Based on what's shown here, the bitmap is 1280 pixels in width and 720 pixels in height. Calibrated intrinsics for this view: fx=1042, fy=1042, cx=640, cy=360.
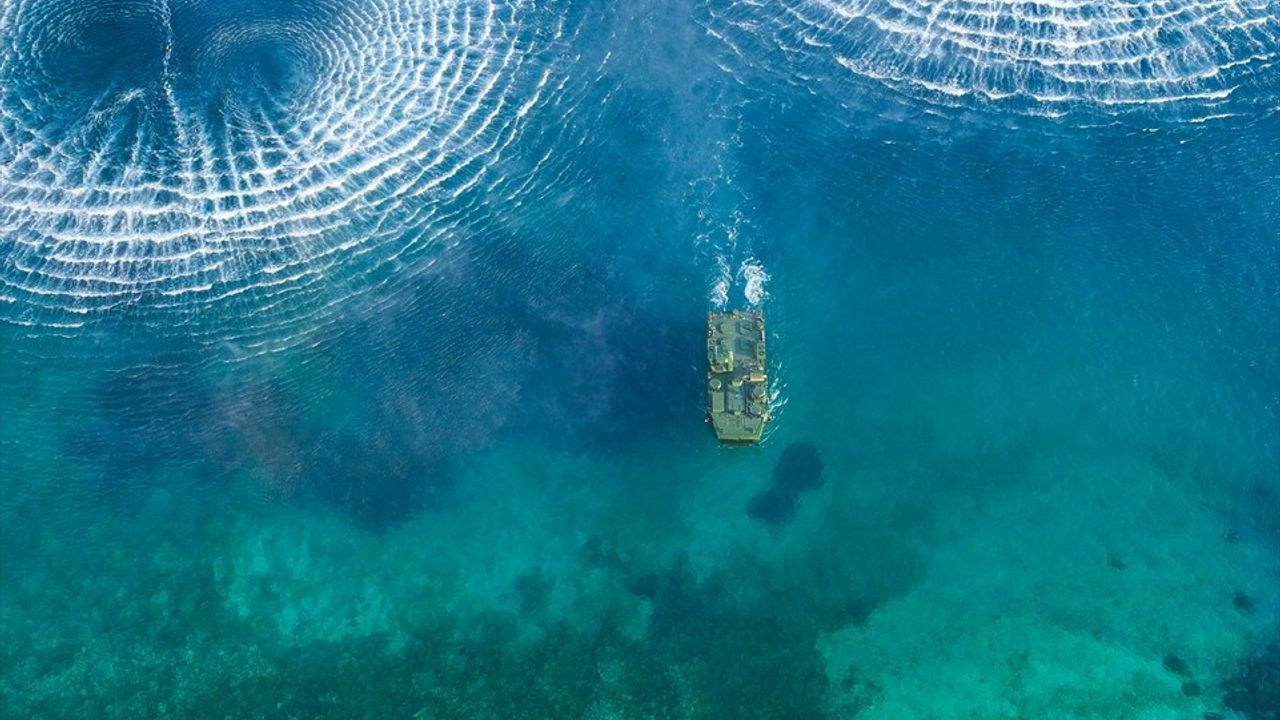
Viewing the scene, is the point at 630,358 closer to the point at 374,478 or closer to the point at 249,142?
the point at 374,478

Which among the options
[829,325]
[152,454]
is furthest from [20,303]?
[829,325]

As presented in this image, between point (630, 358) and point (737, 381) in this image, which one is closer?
point (737, 381)

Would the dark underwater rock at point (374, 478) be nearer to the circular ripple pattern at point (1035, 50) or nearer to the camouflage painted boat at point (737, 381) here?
the camouflage painted boat at point (737, 381)

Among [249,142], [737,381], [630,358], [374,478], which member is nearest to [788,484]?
[737,381]

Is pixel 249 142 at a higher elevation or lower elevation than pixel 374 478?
higher

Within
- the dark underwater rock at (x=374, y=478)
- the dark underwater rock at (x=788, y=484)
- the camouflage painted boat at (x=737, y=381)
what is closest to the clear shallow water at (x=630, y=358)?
the dark underwater rock at (x=374, y=478)

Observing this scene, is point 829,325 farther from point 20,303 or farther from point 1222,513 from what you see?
point 20,303
